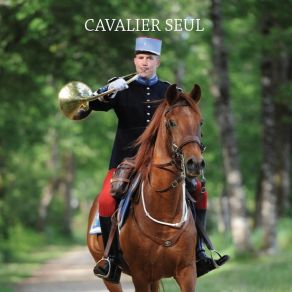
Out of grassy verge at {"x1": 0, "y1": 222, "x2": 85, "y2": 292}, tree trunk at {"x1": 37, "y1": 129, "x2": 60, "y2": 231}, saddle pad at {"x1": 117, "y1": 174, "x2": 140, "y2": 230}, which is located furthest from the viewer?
tree trunk at {"x1": 37, "y1": 129, "x2": 60, "y2": 231}

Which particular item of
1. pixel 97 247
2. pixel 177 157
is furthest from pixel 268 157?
pixel 177 157

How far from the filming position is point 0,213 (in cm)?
3016

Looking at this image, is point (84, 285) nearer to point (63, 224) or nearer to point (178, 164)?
point (178, 164)

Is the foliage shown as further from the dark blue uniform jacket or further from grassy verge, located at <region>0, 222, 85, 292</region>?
the dark blue uniform jacket

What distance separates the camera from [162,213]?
809 centimetres

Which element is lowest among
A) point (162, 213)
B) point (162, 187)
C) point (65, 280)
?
point (65, 280)

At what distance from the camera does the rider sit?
867 centimetres

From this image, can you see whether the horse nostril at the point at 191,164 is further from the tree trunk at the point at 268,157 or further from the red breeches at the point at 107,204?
the tree trunk at the point at 268,157

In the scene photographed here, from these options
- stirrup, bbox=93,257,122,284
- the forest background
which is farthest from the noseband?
the forest background

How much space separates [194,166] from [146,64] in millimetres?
2121

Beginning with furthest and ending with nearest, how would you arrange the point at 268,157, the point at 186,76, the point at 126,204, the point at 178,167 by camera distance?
the point at 186,76 < the point at 268,157 < the point at 126,204 < the point at 178,167

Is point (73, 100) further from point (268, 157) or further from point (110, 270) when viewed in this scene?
point (268, 157)

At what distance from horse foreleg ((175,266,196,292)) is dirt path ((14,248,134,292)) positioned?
942 cm

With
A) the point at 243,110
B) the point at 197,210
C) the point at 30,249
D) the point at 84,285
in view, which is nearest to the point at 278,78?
the point at 243,110
